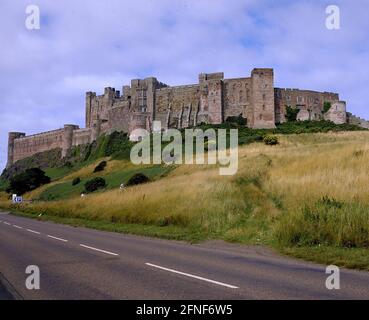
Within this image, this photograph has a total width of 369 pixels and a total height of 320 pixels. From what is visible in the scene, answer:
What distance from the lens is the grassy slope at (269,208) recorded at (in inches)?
474

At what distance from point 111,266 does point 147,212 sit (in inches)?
439

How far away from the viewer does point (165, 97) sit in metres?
91.9

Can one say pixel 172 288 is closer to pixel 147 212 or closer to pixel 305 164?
pixel 147 212

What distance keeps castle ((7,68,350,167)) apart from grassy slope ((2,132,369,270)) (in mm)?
52624

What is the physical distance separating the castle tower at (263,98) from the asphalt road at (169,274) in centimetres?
6632

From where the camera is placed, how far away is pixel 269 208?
17078mm

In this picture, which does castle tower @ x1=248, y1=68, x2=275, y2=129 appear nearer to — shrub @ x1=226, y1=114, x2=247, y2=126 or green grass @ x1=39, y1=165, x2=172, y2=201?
shrub @ x1=226, y1=114, x2=247, y2=126

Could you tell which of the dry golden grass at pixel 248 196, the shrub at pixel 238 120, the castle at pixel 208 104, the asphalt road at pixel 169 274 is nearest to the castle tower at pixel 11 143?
the castle at pixel 208 104

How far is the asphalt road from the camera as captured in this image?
721 cm

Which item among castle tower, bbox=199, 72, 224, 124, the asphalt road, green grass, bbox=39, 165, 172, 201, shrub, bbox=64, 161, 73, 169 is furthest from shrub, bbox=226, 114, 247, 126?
the asphalt road
